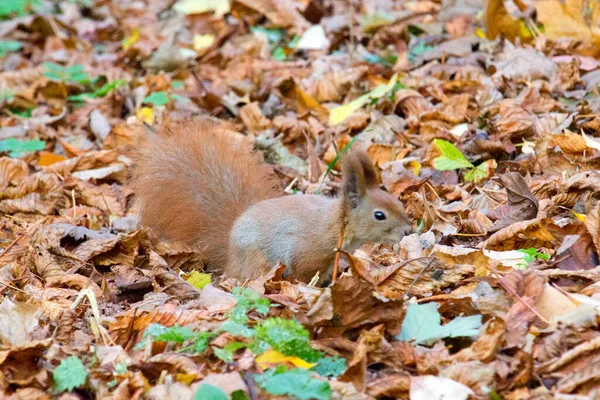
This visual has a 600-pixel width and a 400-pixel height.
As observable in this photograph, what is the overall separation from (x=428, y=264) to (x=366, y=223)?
0.84 metres

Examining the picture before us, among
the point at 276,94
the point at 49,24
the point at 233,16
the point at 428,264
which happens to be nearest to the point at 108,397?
the point at 428,264

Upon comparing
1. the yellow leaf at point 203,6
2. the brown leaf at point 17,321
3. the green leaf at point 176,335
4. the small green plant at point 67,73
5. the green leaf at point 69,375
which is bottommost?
the small green plant at point 67,73

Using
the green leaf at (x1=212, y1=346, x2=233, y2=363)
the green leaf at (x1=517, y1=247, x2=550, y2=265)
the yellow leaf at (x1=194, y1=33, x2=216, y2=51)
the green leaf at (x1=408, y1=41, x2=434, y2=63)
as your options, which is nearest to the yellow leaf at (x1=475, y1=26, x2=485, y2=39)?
the green leaf at (x1=408, y1=41, x2=434, y2=63)

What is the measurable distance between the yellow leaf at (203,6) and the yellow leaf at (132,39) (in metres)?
0.49

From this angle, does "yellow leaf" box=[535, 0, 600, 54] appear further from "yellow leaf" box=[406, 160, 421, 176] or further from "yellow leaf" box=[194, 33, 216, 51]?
"yellow leaf" box=[194, 33, 216, 51]

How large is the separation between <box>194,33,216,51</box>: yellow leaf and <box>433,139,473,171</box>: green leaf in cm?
340

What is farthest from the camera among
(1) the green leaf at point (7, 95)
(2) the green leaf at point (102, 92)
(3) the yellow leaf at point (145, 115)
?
(1) the green leaf at point (7, 95)

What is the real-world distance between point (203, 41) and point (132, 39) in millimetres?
783

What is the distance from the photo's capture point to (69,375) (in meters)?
2.24

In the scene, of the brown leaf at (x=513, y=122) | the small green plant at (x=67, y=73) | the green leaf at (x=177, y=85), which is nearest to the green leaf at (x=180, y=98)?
the green leaf at (x=177, y=85)

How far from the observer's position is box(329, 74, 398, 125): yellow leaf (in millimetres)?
4758

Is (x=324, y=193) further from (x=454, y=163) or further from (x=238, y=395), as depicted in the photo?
(x=238, y=395)

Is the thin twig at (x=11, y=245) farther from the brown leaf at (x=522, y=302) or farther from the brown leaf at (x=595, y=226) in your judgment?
the brown leaf at (x=595, y=226)

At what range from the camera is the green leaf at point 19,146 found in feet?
16.9
